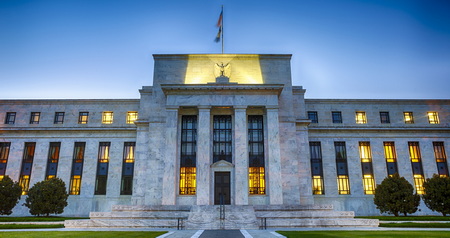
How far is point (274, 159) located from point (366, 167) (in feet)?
48.8

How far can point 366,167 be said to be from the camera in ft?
138

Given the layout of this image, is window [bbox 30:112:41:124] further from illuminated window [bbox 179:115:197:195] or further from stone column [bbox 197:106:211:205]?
stone column [bbox 197:106:211:205]

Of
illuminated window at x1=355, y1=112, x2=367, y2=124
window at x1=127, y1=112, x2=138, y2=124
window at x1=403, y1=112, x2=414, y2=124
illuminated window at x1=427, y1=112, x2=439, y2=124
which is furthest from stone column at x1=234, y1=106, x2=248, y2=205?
illuminated window at x1=427, y1=112, x2=439, y2=124

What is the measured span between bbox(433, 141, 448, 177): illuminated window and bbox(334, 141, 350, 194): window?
1236cm

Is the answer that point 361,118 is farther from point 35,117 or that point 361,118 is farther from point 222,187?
point 35,117

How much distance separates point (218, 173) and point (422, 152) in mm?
27792

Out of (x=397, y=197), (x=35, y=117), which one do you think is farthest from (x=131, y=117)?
(x=397, y=197)

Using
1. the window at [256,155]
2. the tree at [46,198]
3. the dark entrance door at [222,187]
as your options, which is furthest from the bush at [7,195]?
the window at [256,155]

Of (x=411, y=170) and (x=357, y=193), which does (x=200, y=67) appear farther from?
(x=411, y=170)

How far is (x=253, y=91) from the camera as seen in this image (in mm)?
37250

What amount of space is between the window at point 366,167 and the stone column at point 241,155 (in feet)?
56.6

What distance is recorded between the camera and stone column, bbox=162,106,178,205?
3456cm

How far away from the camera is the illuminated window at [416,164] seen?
41.3 m

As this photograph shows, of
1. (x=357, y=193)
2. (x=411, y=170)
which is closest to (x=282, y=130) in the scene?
(x=357, y=193)
